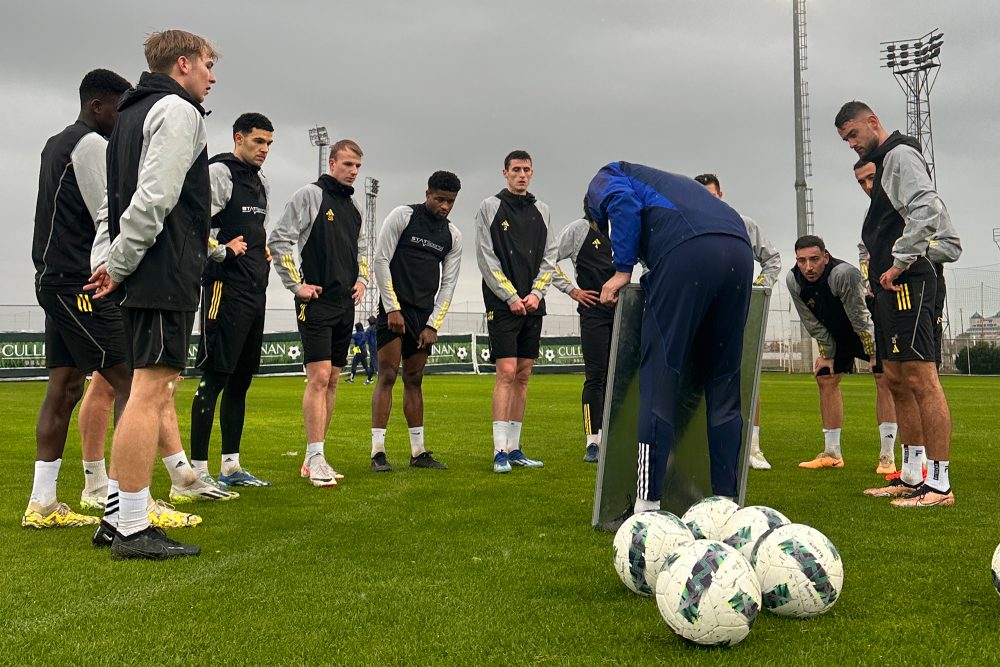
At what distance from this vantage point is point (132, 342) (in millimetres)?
3799

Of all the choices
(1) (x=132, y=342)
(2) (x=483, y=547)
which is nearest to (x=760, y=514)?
(2) (x=483, y=547)

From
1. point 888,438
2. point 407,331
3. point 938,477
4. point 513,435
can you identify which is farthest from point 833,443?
point 407,331

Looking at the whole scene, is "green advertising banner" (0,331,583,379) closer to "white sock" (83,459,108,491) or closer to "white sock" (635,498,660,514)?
"white sock" (83,459,108,491)

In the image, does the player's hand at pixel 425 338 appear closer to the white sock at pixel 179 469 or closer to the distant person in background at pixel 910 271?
the white sock at pixel 179 469

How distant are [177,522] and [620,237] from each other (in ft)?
9.58

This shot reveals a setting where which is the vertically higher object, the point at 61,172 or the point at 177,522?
the point at 61,172

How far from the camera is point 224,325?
5.68 metres

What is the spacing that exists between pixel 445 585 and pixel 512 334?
409 centimetres

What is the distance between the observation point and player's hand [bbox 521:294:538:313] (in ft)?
23.4

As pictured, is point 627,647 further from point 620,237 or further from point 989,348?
point 989,348

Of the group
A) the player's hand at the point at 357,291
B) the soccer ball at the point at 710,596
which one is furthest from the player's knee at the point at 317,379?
the soccer ball at the point at 710,596

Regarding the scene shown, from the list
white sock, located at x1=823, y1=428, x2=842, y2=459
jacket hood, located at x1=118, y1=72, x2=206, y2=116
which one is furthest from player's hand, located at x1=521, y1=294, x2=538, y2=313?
jacket hood, located at x1=118, y1=72, x2=206, y2=116

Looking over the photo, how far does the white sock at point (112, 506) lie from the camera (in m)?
3.92

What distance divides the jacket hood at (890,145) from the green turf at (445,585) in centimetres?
228
